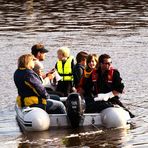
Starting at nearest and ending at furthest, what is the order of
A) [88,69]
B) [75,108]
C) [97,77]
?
[75,108]
[97,77]
[88,69]

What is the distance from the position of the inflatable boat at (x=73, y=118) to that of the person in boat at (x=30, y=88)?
24 centimetres

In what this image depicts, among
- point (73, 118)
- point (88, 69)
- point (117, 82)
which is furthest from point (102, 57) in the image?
point (73, 118)

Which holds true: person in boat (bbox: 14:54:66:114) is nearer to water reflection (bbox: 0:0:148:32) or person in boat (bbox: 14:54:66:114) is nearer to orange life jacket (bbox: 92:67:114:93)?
orange life jacket (bbox: 92:67:114:93)

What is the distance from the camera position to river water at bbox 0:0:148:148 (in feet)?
45.8

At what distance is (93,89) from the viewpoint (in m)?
15.2

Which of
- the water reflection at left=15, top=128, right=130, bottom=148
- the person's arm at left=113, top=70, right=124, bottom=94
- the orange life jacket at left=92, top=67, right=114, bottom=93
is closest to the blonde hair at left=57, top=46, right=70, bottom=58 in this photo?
the orange life jacket at left=92, top=67, right=114, bottom=93

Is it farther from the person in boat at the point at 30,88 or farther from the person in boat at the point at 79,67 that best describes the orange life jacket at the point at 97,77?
the person in boat at the point at 79,67

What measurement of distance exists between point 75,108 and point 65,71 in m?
2.56

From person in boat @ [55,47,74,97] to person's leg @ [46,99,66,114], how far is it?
1780 millimetres

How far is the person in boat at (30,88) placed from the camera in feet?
47.4

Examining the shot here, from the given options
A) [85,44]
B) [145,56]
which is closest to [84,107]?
[145,56]

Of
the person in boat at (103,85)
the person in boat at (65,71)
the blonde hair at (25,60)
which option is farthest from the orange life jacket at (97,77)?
the person in boat at (65,71)

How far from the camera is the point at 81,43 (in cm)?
2822

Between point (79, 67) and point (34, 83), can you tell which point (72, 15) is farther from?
point (34, 83)
